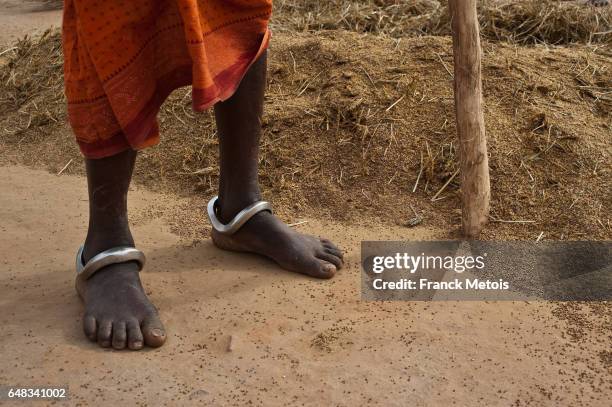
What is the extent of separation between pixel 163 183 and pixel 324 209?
67 centimetres

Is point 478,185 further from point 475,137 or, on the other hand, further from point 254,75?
point 254,75

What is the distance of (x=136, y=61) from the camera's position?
1.99 meters

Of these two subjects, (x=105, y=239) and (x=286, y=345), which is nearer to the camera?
(x=286, y=345)

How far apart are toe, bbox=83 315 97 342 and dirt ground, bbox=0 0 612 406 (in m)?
0.02

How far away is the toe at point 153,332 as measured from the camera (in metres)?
2.01

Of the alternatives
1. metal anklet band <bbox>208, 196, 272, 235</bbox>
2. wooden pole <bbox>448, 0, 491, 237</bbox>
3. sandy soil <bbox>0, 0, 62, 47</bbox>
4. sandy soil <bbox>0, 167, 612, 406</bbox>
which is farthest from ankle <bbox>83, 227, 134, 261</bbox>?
sandy soil <bbox>0, 0, 62, 47</bbox>

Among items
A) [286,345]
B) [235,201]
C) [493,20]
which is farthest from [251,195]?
[493,20]

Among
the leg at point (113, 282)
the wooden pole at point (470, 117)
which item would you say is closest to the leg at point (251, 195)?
the leg at point (113, 282)

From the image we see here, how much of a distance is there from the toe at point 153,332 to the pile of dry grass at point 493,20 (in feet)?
7.36

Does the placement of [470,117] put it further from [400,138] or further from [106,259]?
[106,259]

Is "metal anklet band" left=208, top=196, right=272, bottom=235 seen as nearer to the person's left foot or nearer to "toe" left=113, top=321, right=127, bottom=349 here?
the person's left foot

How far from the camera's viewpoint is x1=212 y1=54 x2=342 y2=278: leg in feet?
7.63

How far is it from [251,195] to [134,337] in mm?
647

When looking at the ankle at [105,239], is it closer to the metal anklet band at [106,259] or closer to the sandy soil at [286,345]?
the metal anklet band at [106,259]
